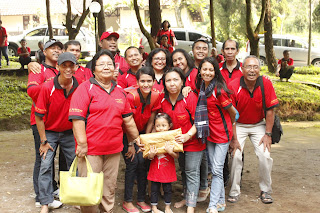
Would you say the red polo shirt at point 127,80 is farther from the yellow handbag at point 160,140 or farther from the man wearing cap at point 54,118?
the yellow handbag at point 160,140

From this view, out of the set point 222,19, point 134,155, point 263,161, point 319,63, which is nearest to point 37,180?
point 134,155

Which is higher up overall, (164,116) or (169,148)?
(164,116)

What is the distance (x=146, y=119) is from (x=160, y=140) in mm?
370

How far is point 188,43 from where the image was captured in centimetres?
1950

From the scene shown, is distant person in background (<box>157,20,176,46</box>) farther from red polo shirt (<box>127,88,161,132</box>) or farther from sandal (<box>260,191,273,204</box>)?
sandal (<box>260,191,273,204</box>)

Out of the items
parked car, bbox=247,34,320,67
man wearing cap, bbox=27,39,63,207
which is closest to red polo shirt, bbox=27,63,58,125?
man wearing cap, bbox=27,39,63,207

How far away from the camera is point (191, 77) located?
5469 millimetres

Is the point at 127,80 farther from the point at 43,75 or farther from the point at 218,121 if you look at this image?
the point at 218,121

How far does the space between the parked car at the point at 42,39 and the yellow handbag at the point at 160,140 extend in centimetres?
1676

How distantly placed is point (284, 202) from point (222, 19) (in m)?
22.9

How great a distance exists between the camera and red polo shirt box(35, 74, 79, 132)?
180 inches

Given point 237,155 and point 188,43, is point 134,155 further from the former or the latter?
point 188,43

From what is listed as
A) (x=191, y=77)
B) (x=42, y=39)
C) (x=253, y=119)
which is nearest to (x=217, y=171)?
(x=253, y=119)

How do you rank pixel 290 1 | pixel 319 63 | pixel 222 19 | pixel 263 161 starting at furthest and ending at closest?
pixel 290 1, pixel 222 19, pixel 319 63, pixel 263 161
